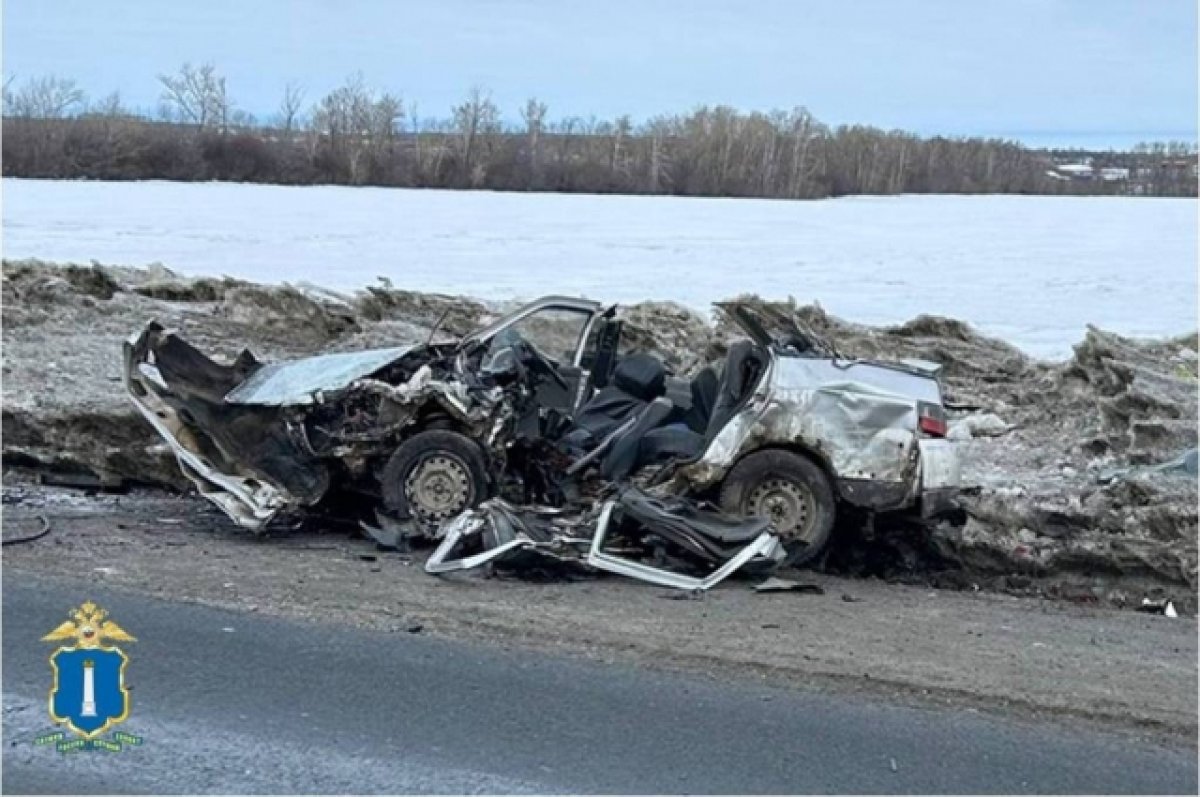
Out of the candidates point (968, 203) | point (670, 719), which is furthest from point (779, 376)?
point (968, 203)

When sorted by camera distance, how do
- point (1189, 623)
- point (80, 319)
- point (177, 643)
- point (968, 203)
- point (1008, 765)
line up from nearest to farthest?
1. point (1008, 765)
2. point (177, 643)
3. point (1189, 623)
4. point (80, 319)
5. point (968, 203)

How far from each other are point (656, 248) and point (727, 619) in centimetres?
2751

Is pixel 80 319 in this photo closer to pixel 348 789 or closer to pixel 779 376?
pixel 779 376

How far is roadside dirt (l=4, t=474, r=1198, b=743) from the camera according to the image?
6.36 m

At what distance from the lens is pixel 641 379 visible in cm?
1002

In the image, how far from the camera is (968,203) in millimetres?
60219

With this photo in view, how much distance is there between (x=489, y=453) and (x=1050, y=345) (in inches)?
542

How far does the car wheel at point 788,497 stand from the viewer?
347 inches

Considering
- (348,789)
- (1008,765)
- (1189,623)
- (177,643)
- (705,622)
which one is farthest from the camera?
(1189,623)

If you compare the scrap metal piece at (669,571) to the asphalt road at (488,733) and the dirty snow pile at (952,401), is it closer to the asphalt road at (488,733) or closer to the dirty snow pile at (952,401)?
the dirty snow pile at (952,401)

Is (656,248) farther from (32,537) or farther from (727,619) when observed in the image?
(727,619)

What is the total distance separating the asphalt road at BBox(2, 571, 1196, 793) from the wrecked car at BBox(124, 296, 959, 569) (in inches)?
84.0

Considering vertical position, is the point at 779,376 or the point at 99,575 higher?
the point at 779,376

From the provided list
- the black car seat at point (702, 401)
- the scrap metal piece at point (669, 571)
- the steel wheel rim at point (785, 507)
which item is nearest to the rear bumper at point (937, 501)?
the steel wheel rim at point (785, 507)
